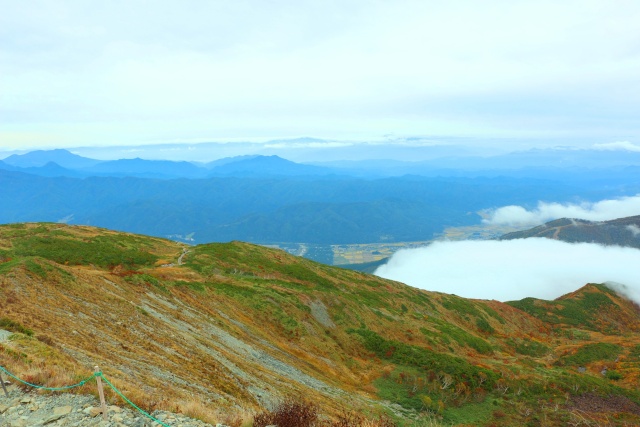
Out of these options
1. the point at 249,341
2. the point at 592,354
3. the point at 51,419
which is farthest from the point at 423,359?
the point at 592,354

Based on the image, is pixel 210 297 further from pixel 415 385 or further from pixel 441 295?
pixel 441 295

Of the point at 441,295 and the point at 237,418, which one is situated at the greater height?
the point at 237,418

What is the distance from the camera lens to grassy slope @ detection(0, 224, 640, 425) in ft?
67.4

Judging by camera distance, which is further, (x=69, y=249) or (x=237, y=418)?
(x=69, y=249)

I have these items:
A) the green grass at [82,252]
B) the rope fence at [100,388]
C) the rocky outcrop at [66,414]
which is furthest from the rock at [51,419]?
the green grass at [82,252]

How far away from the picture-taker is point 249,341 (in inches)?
1484

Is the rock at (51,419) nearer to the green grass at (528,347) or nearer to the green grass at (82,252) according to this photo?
the green grass at (82,252)

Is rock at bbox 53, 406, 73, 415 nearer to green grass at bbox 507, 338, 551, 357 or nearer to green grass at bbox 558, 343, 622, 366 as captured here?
green grass at bbox 558, 343, 622, 366

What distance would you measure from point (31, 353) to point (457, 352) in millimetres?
57954

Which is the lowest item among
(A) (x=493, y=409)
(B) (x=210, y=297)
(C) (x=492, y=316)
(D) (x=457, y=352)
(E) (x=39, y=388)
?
(C) (x=492, y=316)

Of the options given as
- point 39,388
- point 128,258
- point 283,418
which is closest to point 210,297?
point 128,258

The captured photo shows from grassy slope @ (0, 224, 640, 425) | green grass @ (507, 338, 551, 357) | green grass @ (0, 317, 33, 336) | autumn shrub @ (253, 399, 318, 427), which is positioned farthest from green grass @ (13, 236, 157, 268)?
green grass @ (507, 338, 551, 357)

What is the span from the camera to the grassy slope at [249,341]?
20.5 meters

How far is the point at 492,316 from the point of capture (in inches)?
3804
